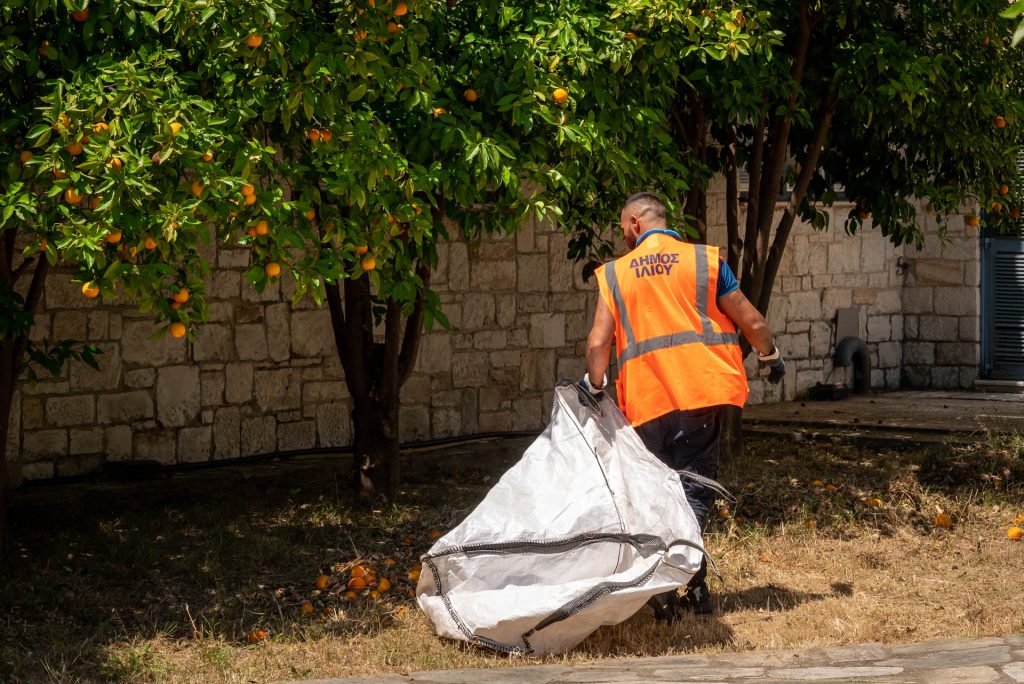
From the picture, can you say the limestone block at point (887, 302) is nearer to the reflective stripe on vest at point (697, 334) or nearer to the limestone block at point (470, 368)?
the limestone block at point (470, 368)

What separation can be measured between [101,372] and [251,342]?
1055mm

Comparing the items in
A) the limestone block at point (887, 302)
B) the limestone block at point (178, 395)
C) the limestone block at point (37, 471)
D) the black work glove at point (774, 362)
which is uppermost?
the limestone block at point (887, 302)

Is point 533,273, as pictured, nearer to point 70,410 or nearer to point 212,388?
point 212,388

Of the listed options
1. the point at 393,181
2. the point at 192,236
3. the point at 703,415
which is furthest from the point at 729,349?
the point at 192,236

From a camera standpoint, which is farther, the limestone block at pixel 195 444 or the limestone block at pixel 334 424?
the limestone block at pixel 334 424

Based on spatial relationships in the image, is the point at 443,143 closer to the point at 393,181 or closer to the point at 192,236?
the point at 393,181

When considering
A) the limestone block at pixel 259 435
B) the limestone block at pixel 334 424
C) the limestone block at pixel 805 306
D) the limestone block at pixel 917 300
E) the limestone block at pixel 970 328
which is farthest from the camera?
the limestone block at pixel 917 300

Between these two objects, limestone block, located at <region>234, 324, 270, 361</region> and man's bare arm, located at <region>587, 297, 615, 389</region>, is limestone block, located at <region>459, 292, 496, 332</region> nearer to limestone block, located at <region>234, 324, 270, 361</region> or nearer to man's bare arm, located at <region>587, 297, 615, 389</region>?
limestone block, located at <region>234, 324, 270, 361</region>

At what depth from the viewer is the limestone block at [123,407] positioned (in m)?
8.15

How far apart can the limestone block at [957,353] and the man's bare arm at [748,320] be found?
8282mm

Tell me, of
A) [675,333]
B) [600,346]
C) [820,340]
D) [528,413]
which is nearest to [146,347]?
[528,413]

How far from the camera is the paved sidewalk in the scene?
4523 mm

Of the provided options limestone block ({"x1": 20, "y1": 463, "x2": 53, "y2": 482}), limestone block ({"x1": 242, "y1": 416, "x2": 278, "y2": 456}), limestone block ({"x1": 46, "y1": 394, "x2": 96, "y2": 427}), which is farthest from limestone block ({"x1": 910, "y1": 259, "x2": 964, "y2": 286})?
limestone block ({"x1": 20, "y1": 463, "x2": 53, "y2": 482})

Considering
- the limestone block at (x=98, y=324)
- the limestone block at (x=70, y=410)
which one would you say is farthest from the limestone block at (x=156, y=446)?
the limestone block at (x=98, y=324)
